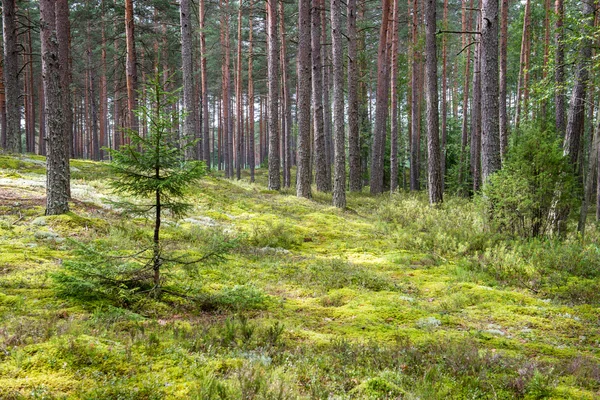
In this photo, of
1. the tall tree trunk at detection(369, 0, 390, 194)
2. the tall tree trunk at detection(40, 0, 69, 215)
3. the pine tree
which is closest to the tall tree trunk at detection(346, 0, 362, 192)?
the tall tree trunk at detection(369, 0, 390, 194)

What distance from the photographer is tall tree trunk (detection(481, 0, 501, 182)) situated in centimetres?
1051

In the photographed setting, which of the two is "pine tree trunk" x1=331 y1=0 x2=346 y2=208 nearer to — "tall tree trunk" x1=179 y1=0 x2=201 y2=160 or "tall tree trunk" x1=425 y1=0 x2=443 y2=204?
"tall tree trunk" x1=425 y1=0 x2=443 y2=204

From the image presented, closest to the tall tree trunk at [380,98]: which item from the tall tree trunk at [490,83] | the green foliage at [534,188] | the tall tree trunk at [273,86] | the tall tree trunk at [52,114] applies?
the tall tree trunk at [273,86]

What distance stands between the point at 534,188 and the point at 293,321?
716 centimetres

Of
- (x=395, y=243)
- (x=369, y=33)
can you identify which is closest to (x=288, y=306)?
(x=395, y=243)

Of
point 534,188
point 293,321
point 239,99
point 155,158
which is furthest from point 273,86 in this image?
point 293,321

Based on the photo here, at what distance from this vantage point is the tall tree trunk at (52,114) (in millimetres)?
7996

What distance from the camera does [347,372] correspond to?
11.5ft

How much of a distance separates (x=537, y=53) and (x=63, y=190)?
103 feet

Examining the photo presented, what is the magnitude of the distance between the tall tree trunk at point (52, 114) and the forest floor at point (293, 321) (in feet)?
1.93

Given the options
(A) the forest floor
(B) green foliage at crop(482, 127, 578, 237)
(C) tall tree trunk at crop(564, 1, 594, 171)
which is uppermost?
(C) tall tree trunk at crop(564, 1, 594, 171)

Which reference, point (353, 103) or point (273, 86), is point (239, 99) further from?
point (353, 103)

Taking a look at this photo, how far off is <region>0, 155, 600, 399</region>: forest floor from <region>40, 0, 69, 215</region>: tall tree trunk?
587mm

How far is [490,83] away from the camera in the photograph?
10617 mm
